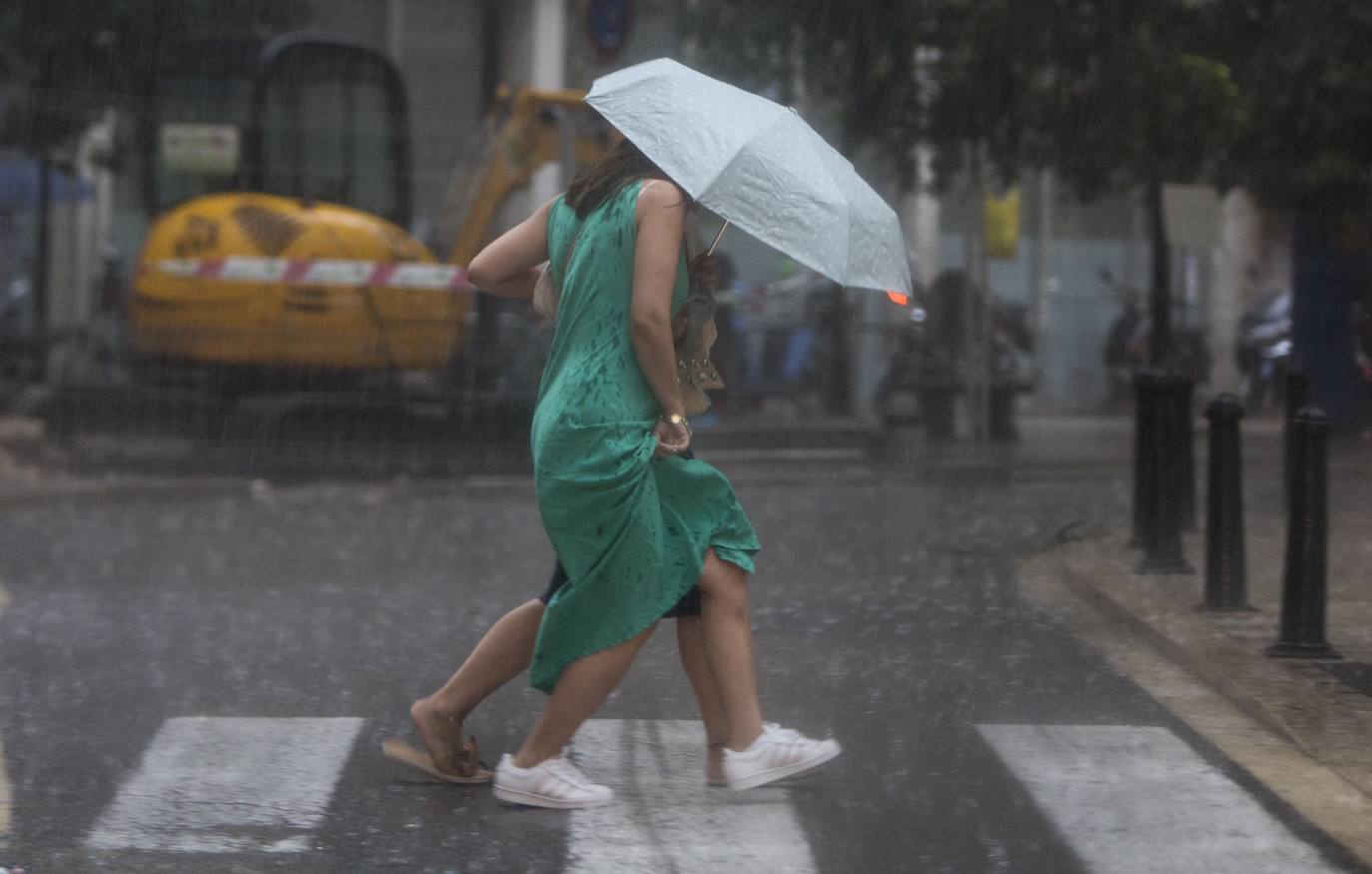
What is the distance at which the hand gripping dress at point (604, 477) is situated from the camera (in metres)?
4.75

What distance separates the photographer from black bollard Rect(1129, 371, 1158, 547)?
9.15 metres

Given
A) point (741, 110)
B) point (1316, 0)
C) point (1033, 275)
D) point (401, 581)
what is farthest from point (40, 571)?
point (1033, 275)

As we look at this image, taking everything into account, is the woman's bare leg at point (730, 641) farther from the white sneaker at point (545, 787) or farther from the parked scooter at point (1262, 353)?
the parked scooter at point (1262, 353)

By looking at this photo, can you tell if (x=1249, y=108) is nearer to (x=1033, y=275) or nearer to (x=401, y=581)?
(x=1033, y=275)

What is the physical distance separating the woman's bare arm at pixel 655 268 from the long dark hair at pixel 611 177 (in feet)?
0.30

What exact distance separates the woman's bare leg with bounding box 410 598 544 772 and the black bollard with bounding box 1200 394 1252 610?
3680mm

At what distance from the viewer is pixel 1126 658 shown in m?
7.14

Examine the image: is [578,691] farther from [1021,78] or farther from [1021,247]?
[1021,247]

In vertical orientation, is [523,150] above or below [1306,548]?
above

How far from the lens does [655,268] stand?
4.68 m

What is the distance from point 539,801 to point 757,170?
156cm

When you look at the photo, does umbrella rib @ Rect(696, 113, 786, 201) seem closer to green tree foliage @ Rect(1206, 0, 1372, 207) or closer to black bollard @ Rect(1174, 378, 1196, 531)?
black bollard @ Rect(1174, 378, 1196, 531)

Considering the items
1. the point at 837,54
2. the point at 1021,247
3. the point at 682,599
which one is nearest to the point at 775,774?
the point at 682,599

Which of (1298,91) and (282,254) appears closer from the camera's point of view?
(282,254)
